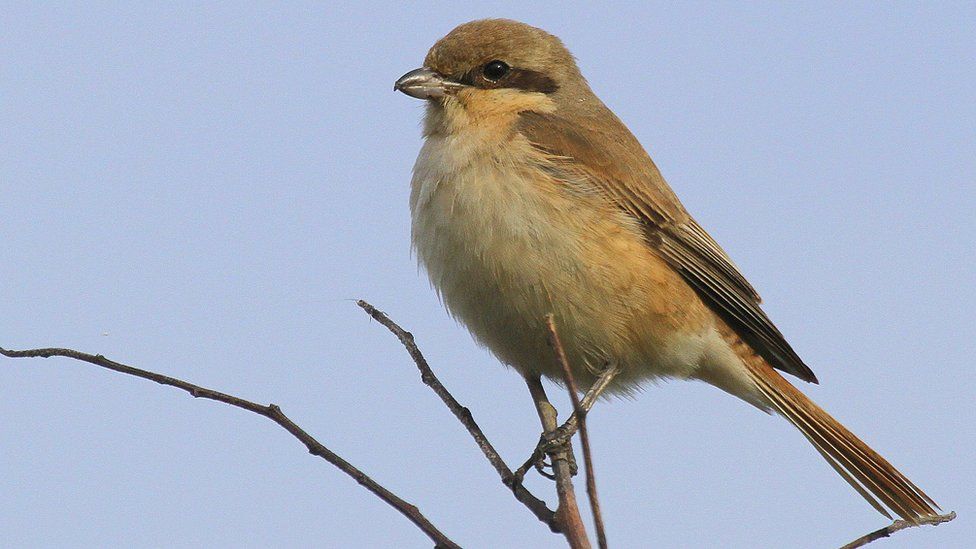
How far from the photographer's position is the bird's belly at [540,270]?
461 centimetres

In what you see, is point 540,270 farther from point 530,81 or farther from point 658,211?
point 530,81

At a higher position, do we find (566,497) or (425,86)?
(425,86)

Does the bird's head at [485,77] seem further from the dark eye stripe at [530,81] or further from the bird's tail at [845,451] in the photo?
the bird's tail at [845,451]

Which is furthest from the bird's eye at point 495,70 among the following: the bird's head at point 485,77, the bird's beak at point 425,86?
the bird's beak at point 425,86

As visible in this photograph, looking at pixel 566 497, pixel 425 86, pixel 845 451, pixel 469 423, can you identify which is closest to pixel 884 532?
pixel 566 497

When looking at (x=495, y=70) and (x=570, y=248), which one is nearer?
(x=570, y=248)

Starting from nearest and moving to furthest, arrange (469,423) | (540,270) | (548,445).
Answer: (469,423), (548,445), (540,270)

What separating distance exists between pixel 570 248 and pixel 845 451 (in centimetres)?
177

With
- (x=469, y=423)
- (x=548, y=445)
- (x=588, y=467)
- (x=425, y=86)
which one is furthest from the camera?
(x=425, y=86)

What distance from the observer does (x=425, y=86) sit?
5.24 meters

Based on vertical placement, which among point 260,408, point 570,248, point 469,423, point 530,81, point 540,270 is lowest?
point 260,408

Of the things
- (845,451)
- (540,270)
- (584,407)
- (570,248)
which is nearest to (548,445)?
(584,407)

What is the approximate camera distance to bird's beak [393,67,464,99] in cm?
523

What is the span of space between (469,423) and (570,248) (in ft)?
3.89
